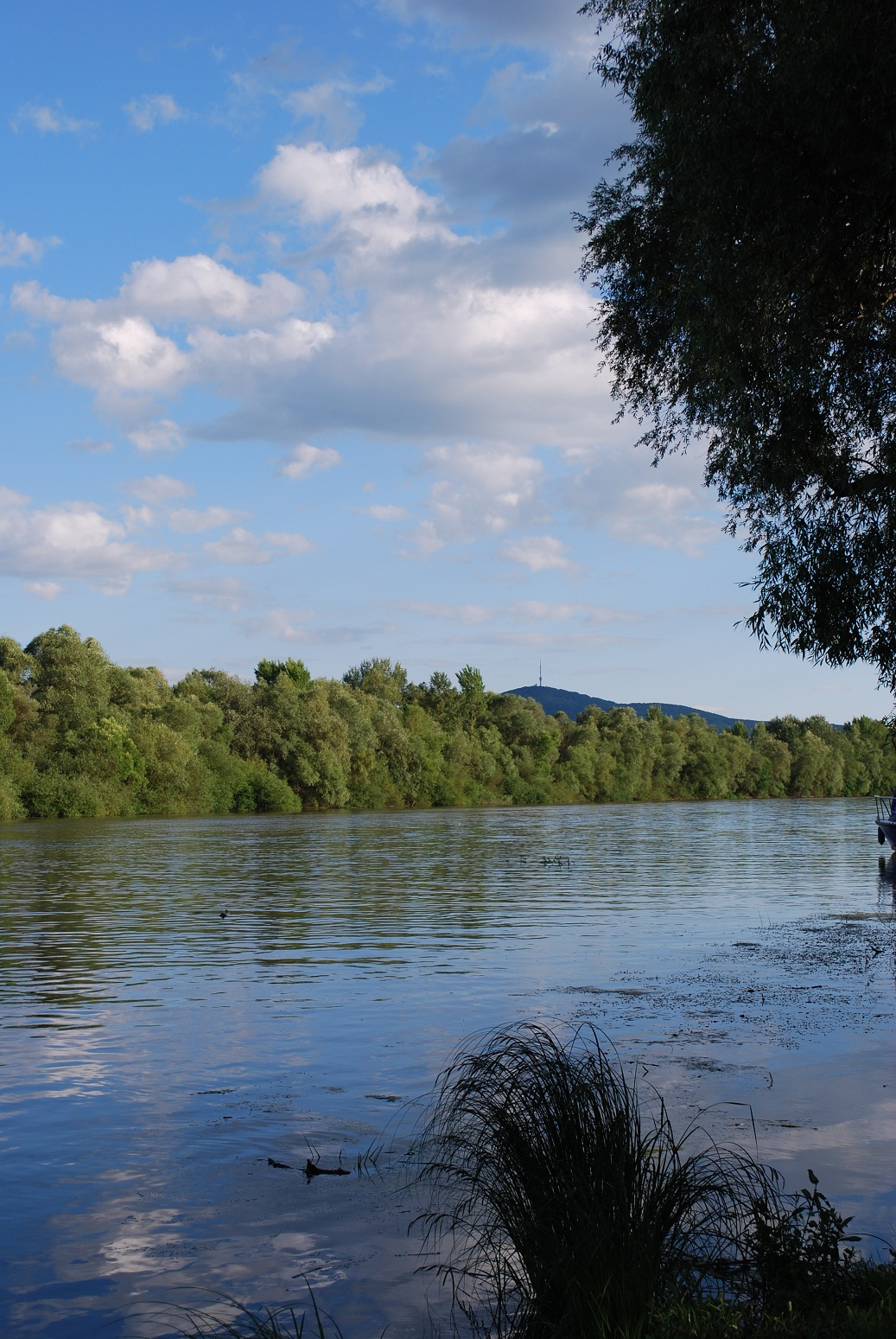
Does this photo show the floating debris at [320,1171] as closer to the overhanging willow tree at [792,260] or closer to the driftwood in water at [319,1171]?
the driftwood in water at [319,1171]

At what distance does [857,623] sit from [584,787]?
464 feet

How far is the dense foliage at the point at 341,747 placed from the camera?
8981 cm

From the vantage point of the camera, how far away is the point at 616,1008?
53.7 feet

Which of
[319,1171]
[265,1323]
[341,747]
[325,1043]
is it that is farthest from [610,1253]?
[341,747]

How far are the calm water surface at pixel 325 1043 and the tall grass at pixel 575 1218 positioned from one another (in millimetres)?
903

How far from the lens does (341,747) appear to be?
11075 centimetres

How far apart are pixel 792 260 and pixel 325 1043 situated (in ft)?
34.0

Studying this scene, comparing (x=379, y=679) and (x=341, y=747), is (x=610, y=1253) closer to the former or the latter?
(x=341, y=747)

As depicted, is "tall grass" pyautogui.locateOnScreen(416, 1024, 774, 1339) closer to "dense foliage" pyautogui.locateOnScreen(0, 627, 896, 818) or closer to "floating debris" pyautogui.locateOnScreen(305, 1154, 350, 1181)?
"floating debris" pyautogui.locateOnScreen(305, 1154, 350, 1181)

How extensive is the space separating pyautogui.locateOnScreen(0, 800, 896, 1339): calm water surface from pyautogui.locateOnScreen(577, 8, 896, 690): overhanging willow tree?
5077 millimetres

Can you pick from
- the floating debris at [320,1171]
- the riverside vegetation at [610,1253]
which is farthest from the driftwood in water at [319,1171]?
the riverside vegetation at [610,1253]

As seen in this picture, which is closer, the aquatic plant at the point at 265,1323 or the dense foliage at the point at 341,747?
the aquatic plant at the point at 265,1323

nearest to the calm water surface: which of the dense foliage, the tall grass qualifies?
the tall grass

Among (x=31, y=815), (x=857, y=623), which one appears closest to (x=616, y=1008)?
(x=857, y=623)
